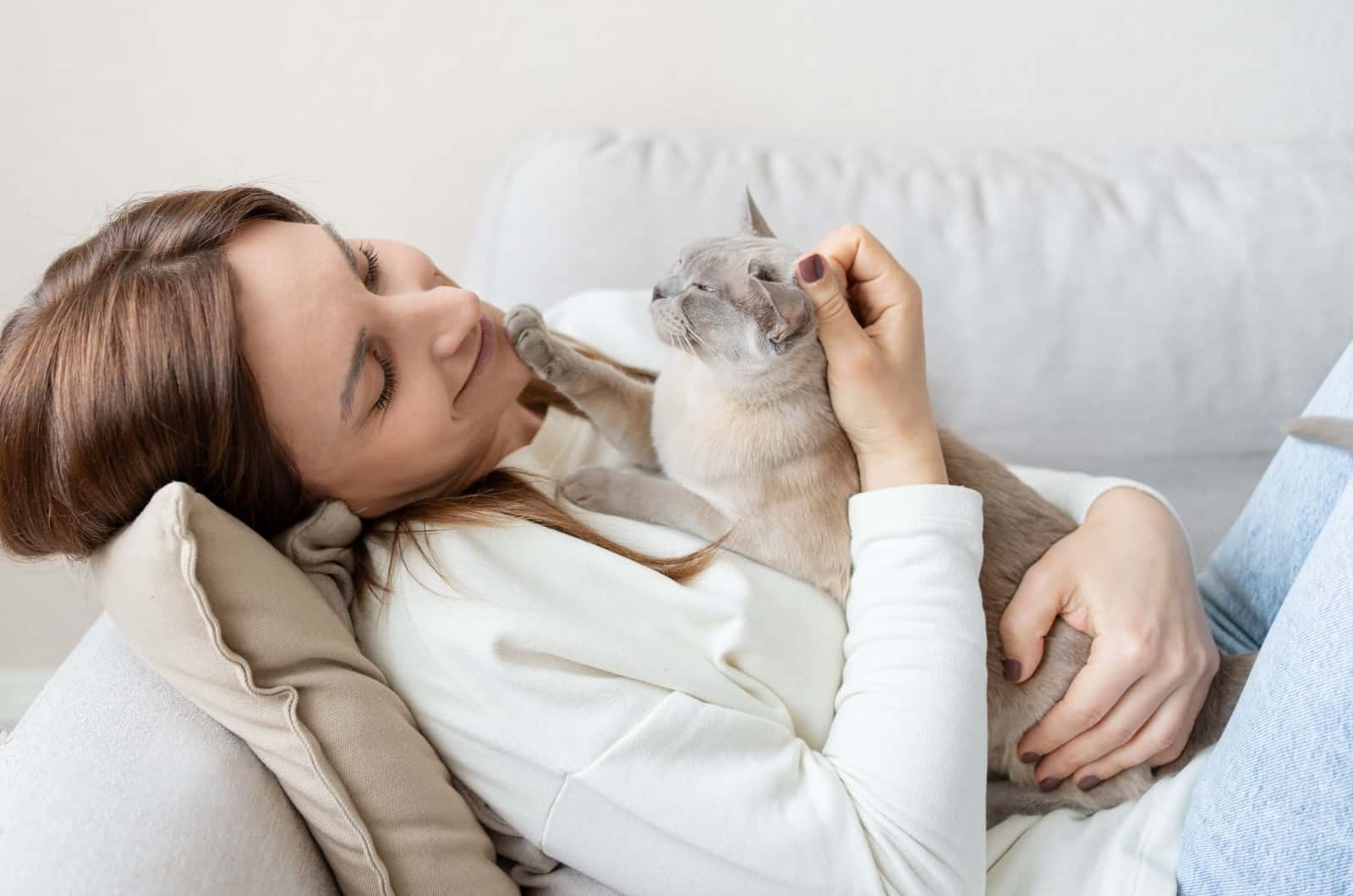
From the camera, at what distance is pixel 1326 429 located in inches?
36.1

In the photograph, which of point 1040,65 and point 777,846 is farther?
point 1040,65

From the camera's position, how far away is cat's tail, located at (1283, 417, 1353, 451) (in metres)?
0.90

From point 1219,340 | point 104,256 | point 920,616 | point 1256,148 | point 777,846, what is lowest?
point 777,846

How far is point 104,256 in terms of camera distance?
87 cm

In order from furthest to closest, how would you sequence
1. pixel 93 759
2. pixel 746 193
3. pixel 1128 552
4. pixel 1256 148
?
pixel 1256 148 → pixel 746 193 → pixel 1128 552 → pixel 93 759

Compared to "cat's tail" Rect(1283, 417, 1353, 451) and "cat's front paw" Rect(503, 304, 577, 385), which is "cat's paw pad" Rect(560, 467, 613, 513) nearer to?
"cat's front paw" Rect(503, 304, 577, 385)

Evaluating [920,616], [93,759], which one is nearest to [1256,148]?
[920,616]

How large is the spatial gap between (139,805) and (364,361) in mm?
397

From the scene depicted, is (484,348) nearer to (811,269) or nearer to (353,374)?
(353,374)

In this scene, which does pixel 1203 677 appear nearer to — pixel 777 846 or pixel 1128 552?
pixel 1128 552

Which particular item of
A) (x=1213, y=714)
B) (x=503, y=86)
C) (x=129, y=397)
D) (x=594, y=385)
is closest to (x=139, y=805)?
(x=129, y=397)

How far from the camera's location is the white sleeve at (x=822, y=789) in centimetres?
79

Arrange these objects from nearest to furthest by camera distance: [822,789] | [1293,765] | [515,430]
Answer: [1293,765] → [822,789] → [515,430]

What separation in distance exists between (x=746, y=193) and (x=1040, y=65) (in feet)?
2.95
